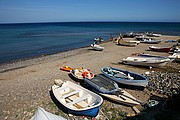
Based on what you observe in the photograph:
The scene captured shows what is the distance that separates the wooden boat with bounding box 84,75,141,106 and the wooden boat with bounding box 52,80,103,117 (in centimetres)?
81

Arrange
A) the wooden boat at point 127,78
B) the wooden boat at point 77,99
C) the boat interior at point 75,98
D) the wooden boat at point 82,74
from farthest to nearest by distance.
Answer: the wooden boat at point 82,74
the wooden boat at point 127,78
the boat interior at point 75,98
the wooden boat at point 77,99

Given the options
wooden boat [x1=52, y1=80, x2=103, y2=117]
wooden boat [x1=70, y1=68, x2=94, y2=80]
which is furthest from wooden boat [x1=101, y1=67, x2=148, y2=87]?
wooden boat [x1=52, y1=80, x2=103, y2=117]

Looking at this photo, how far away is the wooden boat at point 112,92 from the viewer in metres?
8.37

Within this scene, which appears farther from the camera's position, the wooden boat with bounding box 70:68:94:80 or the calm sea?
the calm sea

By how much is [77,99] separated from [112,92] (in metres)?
1.96

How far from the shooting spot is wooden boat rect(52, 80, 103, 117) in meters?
7.09

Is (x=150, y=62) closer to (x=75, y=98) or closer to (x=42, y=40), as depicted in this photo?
(x=75, y=98)

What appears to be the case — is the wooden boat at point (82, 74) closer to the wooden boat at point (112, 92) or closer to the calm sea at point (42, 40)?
the wooden boat at point (112, 92)

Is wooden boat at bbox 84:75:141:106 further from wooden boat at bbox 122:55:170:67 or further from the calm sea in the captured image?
the calm sea

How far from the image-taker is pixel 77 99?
8039mm

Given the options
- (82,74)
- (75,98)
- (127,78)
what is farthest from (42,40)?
(75,98)

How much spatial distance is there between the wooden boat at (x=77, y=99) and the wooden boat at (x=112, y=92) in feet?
2.65

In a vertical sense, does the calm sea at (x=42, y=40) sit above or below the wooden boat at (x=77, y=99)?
below

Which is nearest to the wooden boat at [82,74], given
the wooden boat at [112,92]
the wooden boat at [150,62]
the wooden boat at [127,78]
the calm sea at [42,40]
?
the wooden boat at [127,78]
